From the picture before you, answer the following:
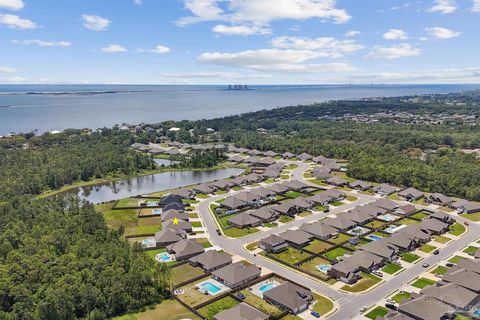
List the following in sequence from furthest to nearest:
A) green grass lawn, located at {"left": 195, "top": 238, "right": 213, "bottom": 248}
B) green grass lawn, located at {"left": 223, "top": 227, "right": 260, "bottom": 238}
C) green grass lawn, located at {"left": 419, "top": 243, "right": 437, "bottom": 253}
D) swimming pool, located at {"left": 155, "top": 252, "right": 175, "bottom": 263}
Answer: green grass lawn, located at {"left": 223, "top": 227, "right": 260, "bottom": 238} < green grass lawn, located at {"left": 195, "top": 238, "right": 213, "bottom": 248} < green grass lawn, located at {"left": 419, "top": 243, "right": 437, "bottom": 253} < swimming pool, located at {"left": 155, "top": 252, "right": 175, "bottom": 263}

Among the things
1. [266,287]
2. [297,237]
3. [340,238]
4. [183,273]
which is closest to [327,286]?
[266,287]

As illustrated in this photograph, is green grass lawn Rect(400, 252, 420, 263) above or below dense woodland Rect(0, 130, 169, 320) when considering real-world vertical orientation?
below

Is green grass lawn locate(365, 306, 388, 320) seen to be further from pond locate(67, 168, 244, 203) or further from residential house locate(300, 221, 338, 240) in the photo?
pond locate(67, 168, 244, 203)

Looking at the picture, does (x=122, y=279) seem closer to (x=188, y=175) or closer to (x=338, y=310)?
(x=338, y=310)

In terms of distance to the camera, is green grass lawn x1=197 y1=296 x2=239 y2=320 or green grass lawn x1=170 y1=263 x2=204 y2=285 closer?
green grass lawn x1=197 y1=296 x2=239 y2=320

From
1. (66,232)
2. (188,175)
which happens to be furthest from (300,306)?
(188,175)

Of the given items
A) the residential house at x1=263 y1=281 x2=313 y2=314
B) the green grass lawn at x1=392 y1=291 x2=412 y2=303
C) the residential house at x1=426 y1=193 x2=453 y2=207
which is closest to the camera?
the residential house at x1=263 y1=281 x2=313 y2=314

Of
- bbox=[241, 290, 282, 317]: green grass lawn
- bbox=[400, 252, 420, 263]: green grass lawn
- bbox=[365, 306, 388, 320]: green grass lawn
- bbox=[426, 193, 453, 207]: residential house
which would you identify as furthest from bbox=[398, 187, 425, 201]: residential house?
bbox=[241, 290, 282, 317]: green grass lawn
